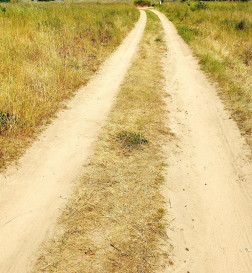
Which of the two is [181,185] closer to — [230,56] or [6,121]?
[6,121]

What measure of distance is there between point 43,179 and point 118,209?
130 centimetres

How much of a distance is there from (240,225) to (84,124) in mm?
3455

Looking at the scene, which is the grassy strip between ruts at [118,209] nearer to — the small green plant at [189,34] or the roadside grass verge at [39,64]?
the roadside grass verge at [39,64]

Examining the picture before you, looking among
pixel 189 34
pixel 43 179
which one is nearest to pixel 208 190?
pixel 43 179

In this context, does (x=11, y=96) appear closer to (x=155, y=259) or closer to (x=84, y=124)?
(x=84, y=124)

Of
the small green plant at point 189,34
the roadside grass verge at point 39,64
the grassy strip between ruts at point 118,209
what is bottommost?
the grassy strip between ruts at point 118,209

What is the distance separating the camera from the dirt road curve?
8.73 ft

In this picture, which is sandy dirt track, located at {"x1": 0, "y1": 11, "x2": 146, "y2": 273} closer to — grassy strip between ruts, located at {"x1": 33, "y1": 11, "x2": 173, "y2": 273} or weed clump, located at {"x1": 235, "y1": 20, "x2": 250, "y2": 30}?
grassy strip between ruts, located at {"x1": 33, "y1": 11, "x2": 173, "y2": 273}

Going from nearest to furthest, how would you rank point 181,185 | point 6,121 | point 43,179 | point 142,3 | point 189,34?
1. point 43,179
2. point 181,185
3. point 6,121
4. point 189,34
5. point 142,3

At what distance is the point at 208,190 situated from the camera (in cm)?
358

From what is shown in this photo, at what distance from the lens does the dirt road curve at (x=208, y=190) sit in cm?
266

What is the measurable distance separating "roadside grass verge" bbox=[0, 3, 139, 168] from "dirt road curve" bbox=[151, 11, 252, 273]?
2845mm

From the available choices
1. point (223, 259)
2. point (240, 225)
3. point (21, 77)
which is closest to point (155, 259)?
point (223, 259)

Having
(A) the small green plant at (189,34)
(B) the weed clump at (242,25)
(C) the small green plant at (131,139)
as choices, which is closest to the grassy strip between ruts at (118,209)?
(C) the small green plant at (131,139)
